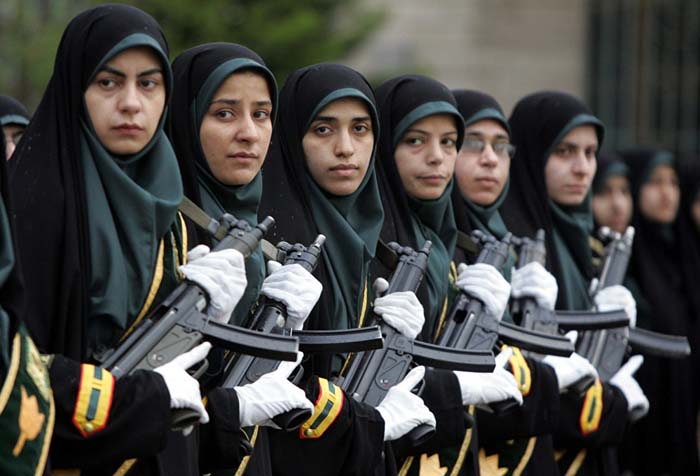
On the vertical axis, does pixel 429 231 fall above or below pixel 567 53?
below

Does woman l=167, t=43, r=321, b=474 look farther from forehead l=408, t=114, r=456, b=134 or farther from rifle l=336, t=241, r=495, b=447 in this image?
forehead l=408, t=114, r=456, b=134

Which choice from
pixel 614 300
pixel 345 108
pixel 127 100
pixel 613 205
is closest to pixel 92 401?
pixel 127 100

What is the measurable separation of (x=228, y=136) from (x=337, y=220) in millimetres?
571

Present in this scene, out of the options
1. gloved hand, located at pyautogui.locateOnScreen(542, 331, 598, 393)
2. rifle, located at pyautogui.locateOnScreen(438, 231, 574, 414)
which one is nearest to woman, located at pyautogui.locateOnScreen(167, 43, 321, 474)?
rifle, located at pyautogui.locateOnScreen(438, 231, 574, 414)

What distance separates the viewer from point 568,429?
7039mm

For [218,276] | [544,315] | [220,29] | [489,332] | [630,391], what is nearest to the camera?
[218,276]

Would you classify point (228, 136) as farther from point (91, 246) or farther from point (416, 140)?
point (416, 140)

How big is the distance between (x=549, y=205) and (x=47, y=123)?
3490mm

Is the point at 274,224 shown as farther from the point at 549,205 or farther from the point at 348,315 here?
the point at 549,205

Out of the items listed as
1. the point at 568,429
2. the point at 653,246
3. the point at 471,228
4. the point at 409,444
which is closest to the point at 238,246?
the point at 409,444

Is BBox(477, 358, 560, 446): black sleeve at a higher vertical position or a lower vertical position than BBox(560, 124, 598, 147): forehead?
lower

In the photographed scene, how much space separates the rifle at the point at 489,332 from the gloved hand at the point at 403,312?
18.0 inches

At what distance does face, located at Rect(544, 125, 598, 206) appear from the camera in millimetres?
7543

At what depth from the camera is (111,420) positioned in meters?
4.27
